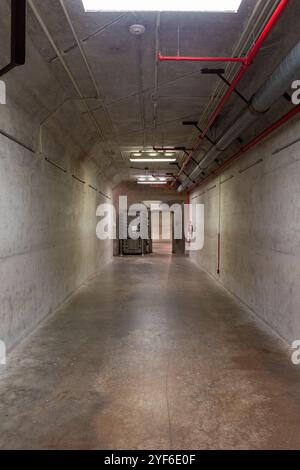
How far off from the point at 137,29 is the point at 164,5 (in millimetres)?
428

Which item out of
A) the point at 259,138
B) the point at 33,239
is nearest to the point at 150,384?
the point at 33,239

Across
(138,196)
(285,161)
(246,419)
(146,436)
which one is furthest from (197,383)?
(138,196)

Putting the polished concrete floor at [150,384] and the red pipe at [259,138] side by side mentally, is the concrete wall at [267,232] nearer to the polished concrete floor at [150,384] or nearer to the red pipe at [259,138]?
the red pipe at [259,138]

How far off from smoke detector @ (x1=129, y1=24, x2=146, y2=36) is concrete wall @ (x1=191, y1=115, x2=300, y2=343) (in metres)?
1.80

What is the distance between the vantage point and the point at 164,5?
236cm

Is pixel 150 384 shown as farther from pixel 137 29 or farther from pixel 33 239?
pixel 137 29

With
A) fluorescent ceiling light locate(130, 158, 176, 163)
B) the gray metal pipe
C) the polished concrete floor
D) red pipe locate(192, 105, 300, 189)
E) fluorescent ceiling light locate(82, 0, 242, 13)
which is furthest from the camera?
fluorescent ceiling light locate(130, 158, 176, 163)

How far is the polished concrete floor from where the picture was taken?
2051mm

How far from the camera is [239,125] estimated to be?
4.03 m

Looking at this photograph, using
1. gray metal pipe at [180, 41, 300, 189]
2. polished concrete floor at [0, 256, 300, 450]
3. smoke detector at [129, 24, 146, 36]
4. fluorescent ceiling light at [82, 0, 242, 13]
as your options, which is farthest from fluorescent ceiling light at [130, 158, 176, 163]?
fluorescent ceiling light at [82, 0, 242, 13]

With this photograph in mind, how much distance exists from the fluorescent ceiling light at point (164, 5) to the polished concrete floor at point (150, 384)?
116 inches

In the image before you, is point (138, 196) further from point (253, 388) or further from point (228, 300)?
point (253, 388)

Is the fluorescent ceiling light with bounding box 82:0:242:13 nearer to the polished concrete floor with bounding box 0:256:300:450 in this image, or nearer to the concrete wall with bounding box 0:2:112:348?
the concrete wall with bounding box 0:2:112:348

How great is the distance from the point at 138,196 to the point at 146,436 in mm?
11890
